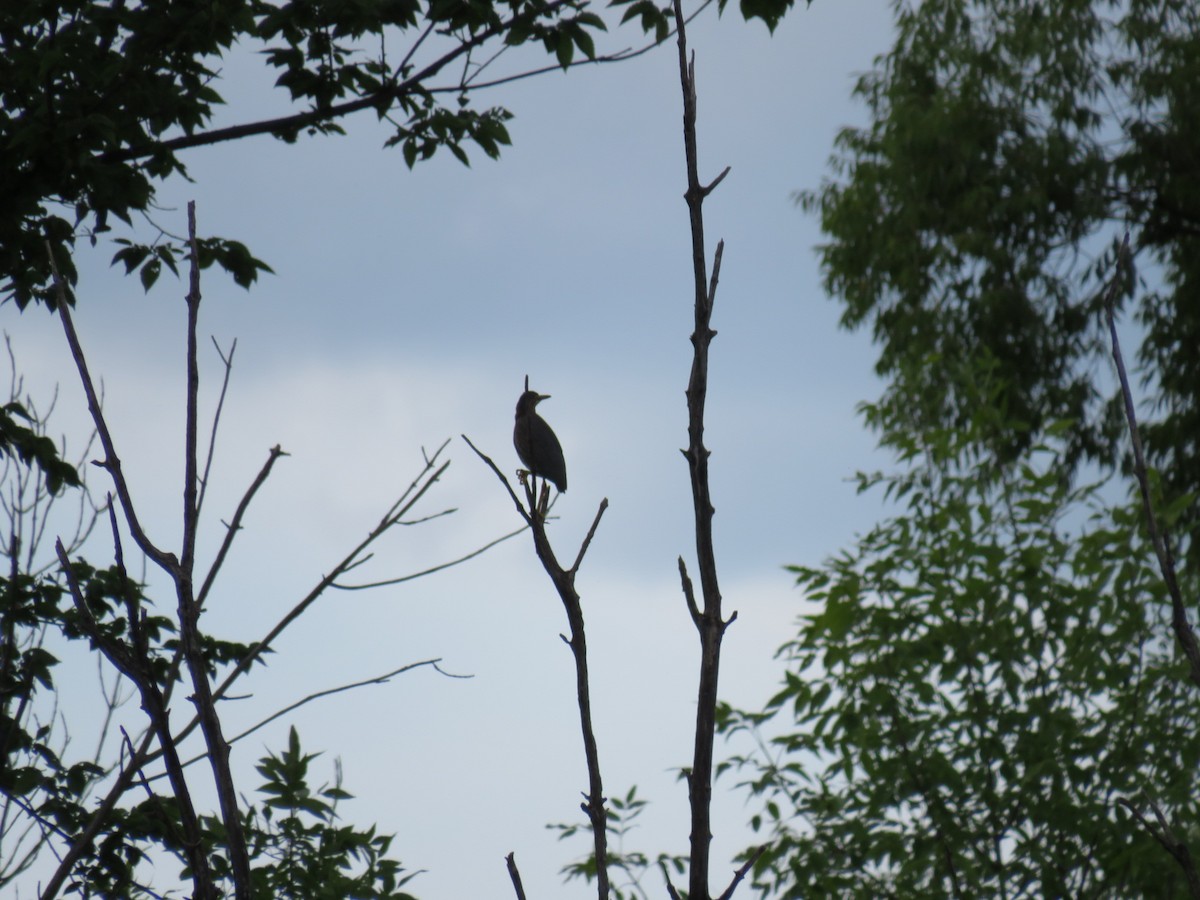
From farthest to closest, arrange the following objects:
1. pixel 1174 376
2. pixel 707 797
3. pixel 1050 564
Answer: pixel 1174 376 < pixel 1050 564 < pixel 707 797

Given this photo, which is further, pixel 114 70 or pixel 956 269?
pixel 956 269

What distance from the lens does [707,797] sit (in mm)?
1239

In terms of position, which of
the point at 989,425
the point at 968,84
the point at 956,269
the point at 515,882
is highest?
the point at 968,84

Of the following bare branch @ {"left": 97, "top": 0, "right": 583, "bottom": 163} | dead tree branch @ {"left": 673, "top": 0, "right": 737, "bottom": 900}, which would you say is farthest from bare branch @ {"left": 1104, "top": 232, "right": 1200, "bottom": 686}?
bare branch @ {"left": 97, "top": 0, "right": 583, "bottom": 163}

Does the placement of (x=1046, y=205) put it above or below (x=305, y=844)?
above

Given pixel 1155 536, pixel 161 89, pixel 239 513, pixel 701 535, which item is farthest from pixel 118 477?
pixel 161 89

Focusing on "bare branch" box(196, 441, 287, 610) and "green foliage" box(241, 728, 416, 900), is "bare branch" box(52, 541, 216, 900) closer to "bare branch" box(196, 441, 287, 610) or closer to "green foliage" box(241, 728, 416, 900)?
"bare branch" box(196, 441, 287, 610)

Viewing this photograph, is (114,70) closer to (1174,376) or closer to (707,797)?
(707,797)

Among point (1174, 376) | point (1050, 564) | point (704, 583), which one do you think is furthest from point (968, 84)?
point (704, 583)

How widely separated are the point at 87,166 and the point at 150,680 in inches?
167

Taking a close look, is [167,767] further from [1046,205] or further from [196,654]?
[1046,205]

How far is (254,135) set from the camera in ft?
19.9

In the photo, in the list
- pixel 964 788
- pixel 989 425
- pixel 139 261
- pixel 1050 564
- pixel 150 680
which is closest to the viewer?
pixel 150 680

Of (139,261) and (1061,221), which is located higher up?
(1061,221)
